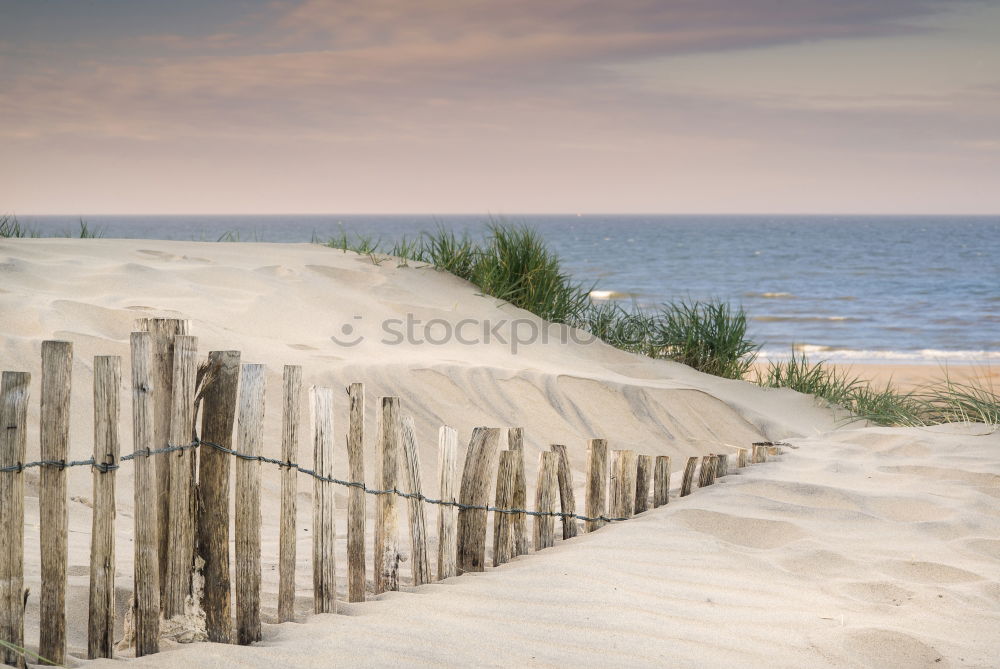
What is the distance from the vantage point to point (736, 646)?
8.52 feet

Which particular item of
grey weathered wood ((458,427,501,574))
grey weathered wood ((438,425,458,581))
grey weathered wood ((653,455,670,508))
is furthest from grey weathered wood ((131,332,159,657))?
grey weathered wood ((653,455,670,508))

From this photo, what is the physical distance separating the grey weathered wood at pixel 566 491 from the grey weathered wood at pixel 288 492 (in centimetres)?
127

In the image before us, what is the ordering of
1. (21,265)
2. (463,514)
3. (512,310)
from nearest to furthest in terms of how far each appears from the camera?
1. (463,514)
2. (21,265)
3. (512,310)

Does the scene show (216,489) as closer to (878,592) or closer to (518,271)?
(878,592)

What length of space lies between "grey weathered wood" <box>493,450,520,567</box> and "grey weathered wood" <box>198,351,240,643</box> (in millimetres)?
1175

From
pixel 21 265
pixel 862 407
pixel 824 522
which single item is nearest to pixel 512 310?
pixel 862 407

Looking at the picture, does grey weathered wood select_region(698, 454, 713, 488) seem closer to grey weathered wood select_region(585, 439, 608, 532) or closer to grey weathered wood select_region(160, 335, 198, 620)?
grey weathered wood select_region(585, 439, 608, 532)

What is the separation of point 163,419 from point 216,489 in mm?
262

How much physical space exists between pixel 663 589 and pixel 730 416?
427 cm

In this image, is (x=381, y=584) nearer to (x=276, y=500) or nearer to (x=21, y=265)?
(x=276, y=500)

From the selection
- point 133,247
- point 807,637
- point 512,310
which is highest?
point 133,247

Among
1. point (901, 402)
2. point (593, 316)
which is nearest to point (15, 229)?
point (593, 316)

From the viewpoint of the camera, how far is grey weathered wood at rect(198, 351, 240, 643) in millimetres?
2471

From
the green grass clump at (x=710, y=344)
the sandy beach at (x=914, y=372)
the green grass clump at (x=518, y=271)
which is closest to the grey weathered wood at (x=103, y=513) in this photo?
the green grass clump at (x=518, y=271)
